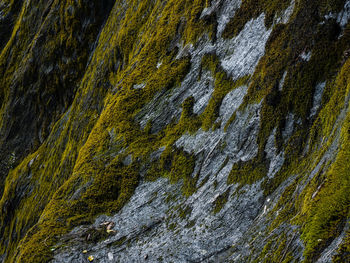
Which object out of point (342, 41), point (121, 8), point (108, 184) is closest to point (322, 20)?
point (342, 41)

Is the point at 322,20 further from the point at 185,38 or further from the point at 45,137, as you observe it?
the point at 45,137

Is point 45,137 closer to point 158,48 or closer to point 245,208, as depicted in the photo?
point 158,48

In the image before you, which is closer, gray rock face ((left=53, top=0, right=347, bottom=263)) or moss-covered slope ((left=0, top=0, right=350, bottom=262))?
moss-covered slope ((left=0, top=0, right=350, bottom=262))

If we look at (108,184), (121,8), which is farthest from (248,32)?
(121,8)

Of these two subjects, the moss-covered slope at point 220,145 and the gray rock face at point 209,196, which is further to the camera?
the gray rock face at point 209,196

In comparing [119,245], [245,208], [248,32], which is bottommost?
[245,208]

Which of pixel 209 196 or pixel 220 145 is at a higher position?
pixel 220 145

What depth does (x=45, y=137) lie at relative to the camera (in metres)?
24.0

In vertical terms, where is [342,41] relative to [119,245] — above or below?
above

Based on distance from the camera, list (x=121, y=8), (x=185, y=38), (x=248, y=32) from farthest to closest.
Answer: (x=121, y=8) < (x=185, y=38) < (x=248, y=32)

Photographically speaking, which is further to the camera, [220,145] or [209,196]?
[220,145]

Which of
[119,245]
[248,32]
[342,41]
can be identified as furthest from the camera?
[248,32]

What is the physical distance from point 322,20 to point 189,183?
5.88m

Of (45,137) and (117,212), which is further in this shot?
(45,137)
